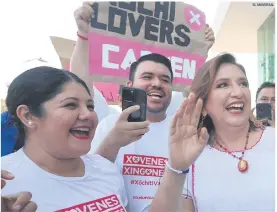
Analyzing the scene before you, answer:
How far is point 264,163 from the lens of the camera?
958 mm

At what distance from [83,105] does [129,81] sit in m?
0.48

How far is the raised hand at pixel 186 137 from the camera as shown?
2.81 ft

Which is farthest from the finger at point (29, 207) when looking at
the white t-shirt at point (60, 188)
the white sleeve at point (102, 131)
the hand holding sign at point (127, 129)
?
the white sleeve at point (102, 131)

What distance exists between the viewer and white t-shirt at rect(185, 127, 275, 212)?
0.92m

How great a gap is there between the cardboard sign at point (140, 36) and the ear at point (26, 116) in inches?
18.9

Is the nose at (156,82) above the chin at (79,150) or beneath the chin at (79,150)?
above

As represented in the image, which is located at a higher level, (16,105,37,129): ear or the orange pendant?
(16,105,37,129): ear

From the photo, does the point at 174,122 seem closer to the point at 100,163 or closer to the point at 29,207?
the point at 100,163

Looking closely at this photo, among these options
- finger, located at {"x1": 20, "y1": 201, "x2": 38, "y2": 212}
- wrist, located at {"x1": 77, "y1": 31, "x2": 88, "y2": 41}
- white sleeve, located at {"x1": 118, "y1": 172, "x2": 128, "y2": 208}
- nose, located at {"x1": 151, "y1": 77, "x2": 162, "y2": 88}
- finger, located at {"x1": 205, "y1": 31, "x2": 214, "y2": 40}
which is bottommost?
white sleeve, located at {"x1": 118, "y1": 172, "x2": 128, "y2": 208}

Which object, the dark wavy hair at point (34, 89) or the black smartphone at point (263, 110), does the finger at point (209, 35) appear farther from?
the dark wavy hair at point (34, 89)

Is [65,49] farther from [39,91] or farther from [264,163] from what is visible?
[264,163]

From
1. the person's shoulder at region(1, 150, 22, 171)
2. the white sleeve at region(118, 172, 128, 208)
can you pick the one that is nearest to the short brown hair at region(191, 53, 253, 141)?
the white sleeve at region(118, 172, 128, 208)

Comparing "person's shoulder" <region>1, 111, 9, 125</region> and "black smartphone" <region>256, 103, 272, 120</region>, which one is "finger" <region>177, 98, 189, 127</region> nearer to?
"person's shoulder" <region>1, 111, 9, 125</region>

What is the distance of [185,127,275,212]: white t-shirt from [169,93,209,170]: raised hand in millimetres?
141
